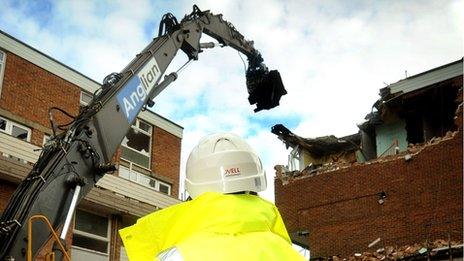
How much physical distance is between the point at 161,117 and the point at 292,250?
20.4 m

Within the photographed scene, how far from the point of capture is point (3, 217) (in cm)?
673

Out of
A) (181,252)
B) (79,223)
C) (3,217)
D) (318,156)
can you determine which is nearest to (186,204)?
(181,252)

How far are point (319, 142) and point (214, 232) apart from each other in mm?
26263

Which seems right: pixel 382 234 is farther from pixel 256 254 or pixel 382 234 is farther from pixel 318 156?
pixel 256 254

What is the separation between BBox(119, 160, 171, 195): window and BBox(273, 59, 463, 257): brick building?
6.01 meters

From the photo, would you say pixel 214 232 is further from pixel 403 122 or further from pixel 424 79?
pixel 403 122

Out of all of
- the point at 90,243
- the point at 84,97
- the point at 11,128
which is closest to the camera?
the point at 11,128

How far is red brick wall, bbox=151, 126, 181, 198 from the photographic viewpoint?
21703 mm

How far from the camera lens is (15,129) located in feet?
56.3

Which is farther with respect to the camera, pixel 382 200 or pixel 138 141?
pixel 382 200

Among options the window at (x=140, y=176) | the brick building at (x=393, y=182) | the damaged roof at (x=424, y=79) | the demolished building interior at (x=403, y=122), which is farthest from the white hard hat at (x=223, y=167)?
the damaged roof at (x=424, y=79)

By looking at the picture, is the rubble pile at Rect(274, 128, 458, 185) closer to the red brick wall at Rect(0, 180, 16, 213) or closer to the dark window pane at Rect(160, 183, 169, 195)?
the dark window pane at Rect(160, 183, 169, 195)

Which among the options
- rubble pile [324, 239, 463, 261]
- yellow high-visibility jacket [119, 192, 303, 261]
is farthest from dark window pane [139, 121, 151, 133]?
yellow high-visibility jacket [119, 192, 303, 261]

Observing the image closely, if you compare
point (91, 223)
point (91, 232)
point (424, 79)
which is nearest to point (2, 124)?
point (91, 223)
